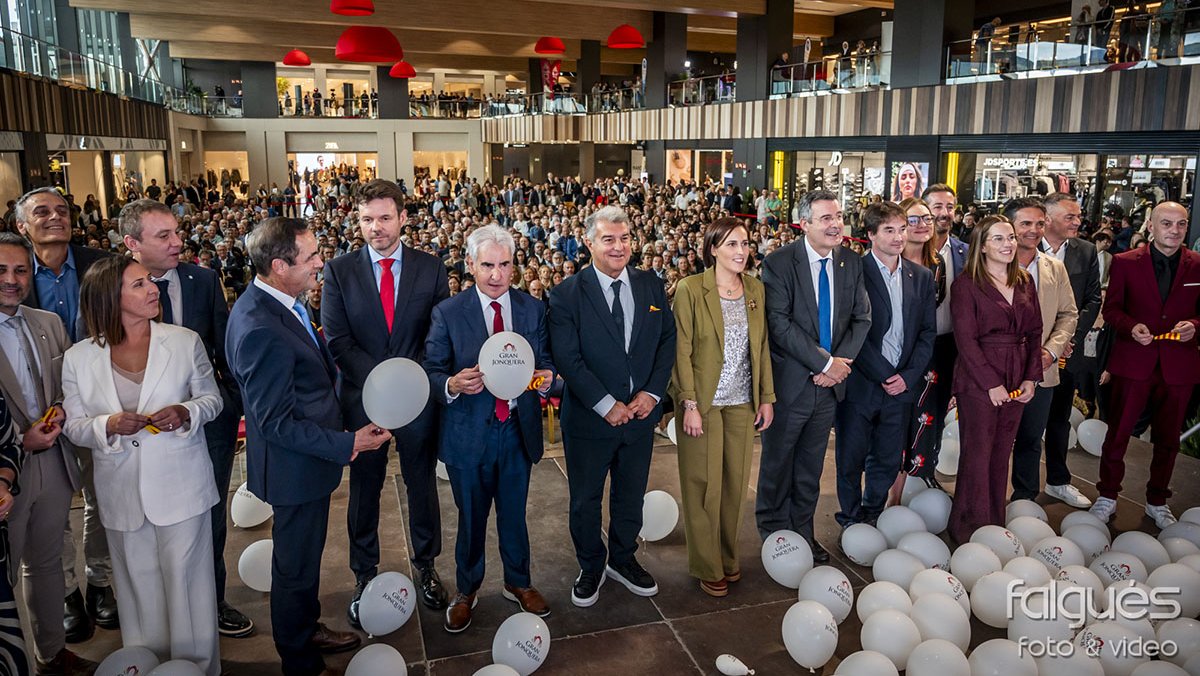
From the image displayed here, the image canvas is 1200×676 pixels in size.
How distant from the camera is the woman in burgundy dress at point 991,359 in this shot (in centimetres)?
380

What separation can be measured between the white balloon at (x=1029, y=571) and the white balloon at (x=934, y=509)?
0.73 metres

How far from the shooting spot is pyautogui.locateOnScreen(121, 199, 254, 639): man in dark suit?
3025 mm

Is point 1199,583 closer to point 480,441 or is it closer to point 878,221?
point 878,221

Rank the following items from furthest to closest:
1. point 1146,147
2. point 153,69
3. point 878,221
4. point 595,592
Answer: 1. point 153,69
2. point 1146,147
3. point 878,221
4. point 595,592

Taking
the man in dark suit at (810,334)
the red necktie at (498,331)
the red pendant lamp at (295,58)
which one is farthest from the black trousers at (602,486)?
the red pendant lamp at (295,58)

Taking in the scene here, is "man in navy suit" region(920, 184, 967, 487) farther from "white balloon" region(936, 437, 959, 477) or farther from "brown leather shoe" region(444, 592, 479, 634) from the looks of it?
"brown leather shoe" region(444, 592, 479, 634)

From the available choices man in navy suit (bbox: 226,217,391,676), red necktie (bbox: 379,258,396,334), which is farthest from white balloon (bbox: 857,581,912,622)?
red necktie (bbox: 379,258,396,334)

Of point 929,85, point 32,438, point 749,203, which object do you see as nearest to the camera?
point 32,438

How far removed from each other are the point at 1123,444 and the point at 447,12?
19.2 m

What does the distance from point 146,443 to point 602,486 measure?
179 centimetres

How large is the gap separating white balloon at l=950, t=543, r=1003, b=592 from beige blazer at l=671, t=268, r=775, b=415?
47.8 inches

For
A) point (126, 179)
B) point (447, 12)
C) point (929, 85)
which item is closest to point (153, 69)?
point (126, 179)

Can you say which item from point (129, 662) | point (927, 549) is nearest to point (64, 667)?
point (129, 662)

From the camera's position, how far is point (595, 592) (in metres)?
3.49
